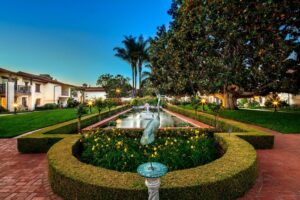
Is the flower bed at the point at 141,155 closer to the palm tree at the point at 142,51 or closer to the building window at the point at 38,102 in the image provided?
the building window at the point at 38,102

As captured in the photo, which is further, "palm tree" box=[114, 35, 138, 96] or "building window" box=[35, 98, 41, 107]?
"palm tree" box=[114, 35, 138, 96]

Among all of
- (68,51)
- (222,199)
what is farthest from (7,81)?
(222,199)

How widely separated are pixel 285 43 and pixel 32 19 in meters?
28.3

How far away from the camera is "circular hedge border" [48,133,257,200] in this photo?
3.70 m

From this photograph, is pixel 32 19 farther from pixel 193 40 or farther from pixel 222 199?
pixel 222 199

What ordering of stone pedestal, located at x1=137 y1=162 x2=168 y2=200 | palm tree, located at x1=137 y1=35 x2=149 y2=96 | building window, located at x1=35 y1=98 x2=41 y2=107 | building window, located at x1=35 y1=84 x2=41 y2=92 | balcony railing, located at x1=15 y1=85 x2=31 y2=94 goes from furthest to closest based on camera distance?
1. palm tree, located at x1=137 y1=35 x2=149 y2=96
2. building window, located at x1=35 y1=98 x2=41 y2=107
3. building window, located at x1=35 y1=84 x2=41 y2=92
4. balcony railing, located at x1=15 y1=85 x2=31 y2=94
5. stone pedestal, located at x1=137 y1=162 x2=168 y2=200

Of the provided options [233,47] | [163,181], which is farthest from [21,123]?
[233,47]

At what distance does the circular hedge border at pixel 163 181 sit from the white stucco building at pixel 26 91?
27.8 meters

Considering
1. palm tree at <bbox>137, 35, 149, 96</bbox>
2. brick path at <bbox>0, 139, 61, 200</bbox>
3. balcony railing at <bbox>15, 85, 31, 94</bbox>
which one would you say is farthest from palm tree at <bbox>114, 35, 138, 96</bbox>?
brick path at <bbox>0, 139, 61, 200</bbox>

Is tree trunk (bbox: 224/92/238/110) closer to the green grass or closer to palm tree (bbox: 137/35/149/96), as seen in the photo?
the green grass

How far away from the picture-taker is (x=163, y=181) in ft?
12.8

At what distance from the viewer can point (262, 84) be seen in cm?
2044

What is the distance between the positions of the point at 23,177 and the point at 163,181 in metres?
4.02

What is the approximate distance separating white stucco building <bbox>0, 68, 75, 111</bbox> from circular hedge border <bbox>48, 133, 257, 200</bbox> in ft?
91.3
